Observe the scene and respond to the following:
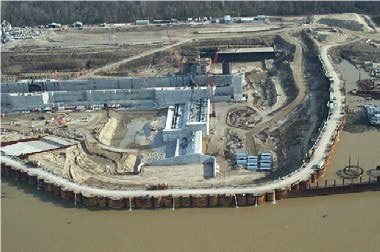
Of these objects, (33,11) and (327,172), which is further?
(33,11)

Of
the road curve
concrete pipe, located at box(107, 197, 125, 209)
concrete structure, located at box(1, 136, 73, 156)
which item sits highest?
concrete structure, located at box(1, 136, 73, 156)

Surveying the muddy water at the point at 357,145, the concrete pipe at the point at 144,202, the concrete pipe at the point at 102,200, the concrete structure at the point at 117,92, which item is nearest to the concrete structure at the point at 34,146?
the concrete structure at the point at 117,92

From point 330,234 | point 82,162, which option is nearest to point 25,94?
point 82,162

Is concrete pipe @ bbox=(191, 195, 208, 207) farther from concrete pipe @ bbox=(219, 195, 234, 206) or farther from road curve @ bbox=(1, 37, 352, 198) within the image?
concrete pipe @ bbox=(219, 195, 234, 206)

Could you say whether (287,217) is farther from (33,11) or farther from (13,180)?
(33,11)

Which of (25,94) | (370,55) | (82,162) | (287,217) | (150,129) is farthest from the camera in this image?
(370,55)

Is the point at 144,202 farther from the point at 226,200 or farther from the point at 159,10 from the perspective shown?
the point at 159,10

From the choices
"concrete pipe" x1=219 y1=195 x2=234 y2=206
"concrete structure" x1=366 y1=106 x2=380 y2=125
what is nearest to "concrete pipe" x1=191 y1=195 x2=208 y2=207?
"concrete pipe" x1=219 y1=195 x2=234 y2=206

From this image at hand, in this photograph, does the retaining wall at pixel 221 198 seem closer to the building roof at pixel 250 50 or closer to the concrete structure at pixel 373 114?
the concrete structure at pixel 373 114
